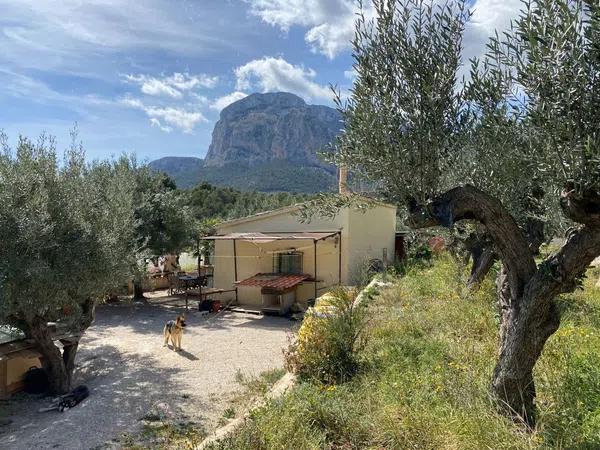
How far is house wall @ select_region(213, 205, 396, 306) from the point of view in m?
19.4

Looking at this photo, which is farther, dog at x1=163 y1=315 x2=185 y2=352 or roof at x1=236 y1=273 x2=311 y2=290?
roof at x1=236 y1=273 x2=311 y2=290

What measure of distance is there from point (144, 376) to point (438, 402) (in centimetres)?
775

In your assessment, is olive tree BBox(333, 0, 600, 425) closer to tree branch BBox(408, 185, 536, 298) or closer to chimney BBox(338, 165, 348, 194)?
tree branch BBox(408, 185, 536, 298)

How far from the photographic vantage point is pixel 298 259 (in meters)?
19.9

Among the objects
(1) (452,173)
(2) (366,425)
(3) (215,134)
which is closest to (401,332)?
(2) (366,425)

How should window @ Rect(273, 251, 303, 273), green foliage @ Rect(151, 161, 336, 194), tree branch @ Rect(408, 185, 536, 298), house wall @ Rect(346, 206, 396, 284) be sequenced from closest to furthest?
tree branch @ Rect(408, 185, 536, 298), house wall @ Rect(346, 206, 396, 284), window @ Rect(273, 251, 303, 273), green foliage @ Rect(151, 161, 336, 194)

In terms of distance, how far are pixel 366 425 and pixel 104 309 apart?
18.1 m

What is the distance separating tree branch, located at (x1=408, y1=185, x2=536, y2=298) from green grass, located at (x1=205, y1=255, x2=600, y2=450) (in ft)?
4.07

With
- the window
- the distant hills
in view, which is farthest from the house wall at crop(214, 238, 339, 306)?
the distant hills

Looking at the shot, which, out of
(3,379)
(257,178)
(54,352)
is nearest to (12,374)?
(3,379)

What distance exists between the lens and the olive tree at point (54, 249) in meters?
8.02

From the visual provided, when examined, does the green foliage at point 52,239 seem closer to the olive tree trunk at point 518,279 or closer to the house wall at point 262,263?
the olive tree trunk at point 518,279

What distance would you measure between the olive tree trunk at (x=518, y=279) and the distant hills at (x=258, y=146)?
72895 millimetres

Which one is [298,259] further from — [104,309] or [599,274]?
[599,274]
